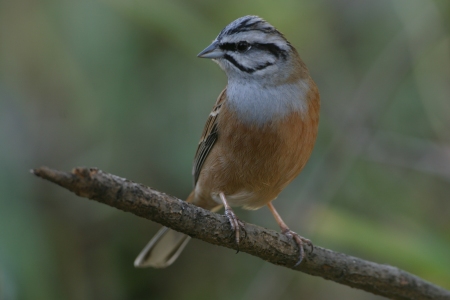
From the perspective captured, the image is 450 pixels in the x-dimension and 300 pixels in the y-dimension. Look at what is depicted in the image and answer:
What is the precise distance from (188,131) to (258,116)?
1.87 meters

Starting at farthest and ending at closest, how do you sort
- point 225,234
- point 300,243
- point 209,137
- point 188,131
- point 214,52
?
point 188,131 → point 209,137 → point 214,52 → point 300,243 → point 225,234

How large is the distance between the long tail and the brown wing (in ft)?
1.92

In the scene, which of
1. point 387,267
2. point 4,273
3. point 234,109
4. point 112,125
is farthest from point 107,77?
point 387,267

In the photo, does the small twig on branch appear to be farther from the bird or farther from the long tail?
the long tail

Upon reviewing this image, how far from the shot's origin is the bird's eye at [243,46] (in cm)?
473

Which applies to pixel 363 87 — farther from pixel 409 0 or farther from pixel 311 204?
pixel 311 204

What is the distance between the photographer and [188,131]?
→ 630cm

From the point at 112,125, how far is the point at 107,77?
0.46 meters

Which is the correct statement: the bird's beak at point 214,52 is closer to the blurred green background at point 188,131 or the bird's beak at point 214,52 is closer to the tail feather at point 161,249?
the blurred green background at point 188,131

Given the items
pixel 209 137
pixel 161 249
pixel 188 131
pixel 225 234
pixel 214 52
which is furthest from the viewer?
pixel 188 131

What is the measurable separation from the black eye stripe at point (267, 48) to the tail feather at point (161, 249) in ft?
5.59

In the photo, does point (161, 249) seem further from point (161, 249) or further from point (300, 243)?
point (300, 243)

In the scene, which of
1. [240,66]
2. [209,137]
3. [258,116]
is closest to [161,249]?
[209,137]

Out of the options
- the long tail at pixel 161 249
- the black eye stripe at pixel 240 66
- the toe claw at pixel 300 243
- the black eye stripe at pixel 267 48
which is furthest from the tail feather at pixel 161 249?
the black eye stripe at pixel 267 48
